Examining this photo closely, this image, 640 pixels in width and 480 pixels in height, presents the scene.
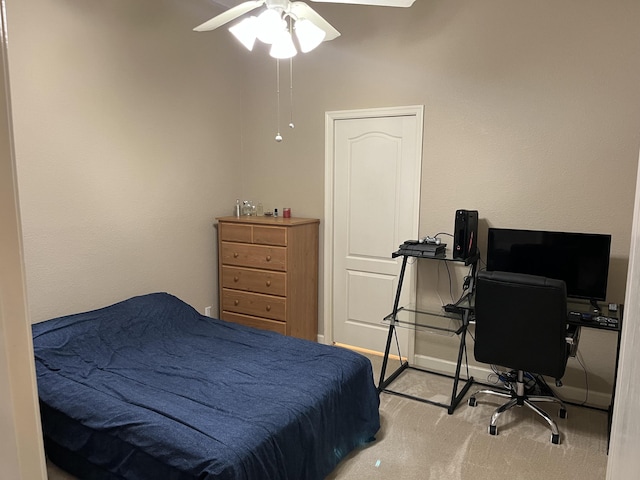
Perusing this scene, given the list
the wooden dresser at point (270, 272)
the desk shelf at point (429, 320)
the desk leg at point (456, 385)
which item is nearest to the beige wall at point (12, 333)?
the desk leg at point (456, 385)

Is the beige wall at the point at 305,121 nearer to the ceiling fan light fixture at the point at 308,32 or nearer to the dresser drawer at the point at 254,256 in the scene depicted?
the dresser drawer at the point at 254,256

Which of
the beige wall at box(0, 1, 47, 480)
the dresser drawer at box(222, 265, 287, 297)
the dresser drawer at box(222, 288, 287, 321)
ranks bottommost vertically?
the dresser drawer at box(222, 288, 287, 321)

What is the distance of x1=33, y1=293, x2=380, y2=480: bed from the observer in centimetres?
189

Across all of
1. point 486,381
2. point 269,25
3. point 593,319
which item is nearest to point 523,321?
point 593,319

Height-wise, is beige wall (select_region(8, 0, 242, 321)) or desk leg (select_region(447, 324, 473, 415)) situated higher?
beige wall (select_region(8, 0, 242, 321))

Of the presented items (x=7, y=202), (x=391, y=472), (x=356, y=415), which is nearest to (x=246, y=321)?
(x=356, y=415)

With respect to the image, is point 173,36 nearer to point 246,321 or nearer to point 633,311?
point 246,321

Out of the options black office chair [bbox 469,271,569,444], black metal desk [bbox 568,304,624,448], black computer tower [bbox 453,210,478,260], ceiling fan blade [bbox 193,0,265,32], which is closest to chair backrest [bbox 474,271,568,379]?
black office chair [bbox 469,271,569,444]

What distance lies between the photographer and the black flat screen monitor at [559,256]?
2855mm

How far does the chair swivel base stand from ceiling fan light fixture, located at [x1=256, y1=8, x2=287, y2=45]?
254 centimetres

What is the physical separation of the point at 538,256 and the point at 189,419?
2380mm

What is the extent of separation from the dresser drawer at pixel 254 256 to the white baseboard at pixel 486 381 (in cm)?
139

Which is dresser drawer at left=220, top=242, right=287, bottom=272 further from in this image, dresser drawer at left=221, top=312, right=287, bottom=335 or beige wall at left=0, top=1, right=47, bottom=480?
beige wall at left=0, top=1, right=47, bottom=480

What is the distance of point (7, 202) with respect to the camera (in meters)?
0.46
